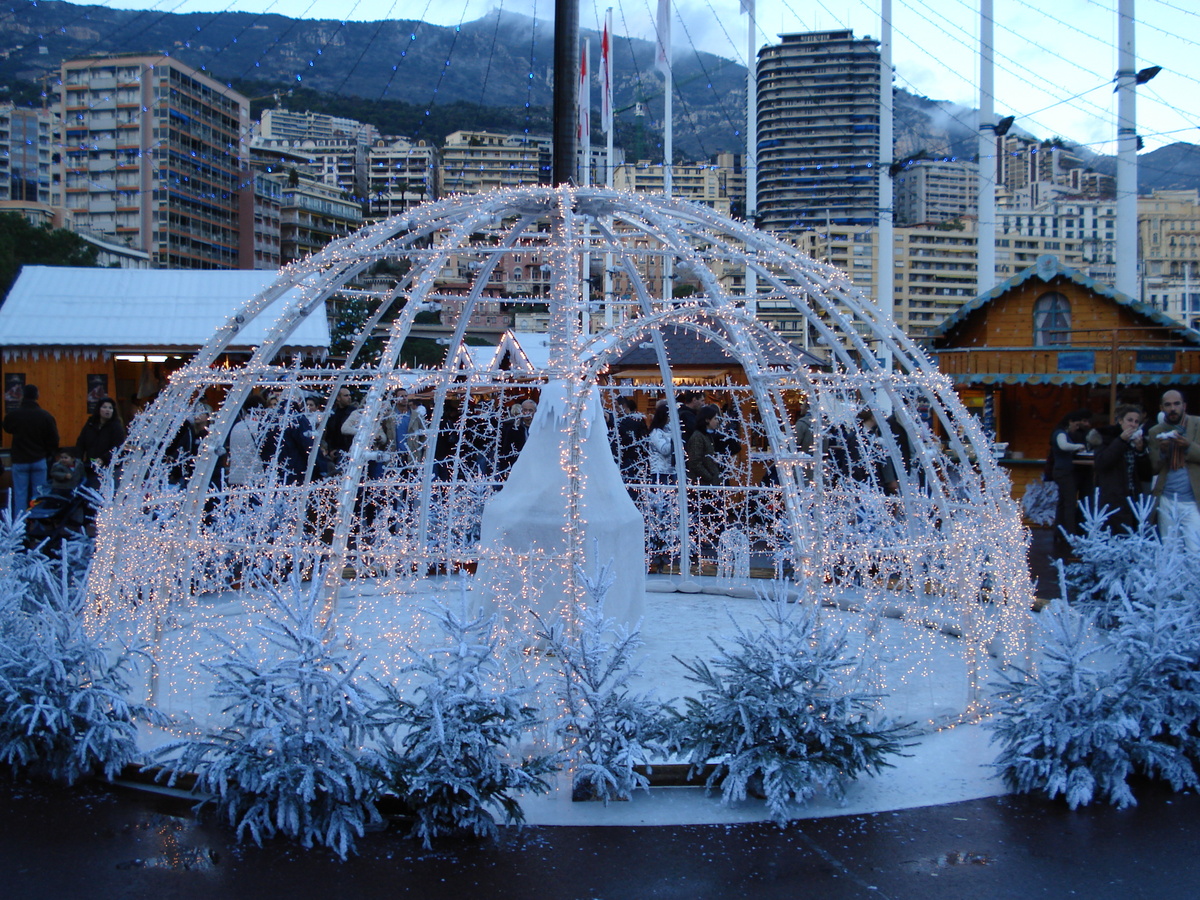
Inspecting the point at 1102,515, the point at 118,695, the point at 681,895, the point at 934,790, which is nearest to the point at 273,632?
the point at 118,695

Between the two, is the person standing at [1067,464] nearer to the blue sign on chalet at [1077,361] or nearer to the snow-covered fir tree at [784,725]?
the blue sign on chalet at [1077,361]

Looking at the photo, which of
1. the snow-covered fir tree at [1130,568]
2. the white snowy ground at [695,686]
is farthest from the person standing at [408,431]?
the snow-covered fir tree at [1130,568]

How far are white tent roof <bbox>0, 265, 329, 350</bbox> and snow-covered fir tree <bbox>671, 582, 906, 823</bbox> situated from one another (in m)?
12.6

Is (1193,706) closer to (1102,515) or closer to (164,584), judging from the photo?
(1102,515)

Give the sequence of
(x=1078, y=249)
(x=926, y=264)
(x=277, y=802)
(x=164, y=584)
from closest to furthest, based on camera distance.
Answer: (x=277, y=802) → (x=164, y=584) → (x=926, y=264) → (x=1078, y=249)

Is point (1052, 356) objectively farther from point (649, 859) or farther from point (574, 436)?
point (649, 859)

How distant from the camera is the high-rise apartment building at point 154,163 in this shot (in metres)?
75.8

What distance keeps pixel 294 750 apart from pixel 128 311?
14486 millimetres

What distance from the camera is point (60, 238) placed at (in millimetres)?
40062

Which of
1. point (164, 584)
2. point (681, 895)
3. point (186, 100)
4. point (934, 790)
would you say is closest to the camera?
point (681, 895)

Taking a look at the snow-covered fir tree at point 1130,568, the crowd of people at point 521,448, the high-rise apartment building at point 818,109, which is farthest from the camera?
the high-rise apartment building at point 818,109

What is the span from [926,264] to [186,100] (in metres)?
88.1

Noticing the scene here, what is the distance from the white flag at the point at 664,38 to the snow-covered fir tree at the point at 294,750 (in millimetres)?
19629

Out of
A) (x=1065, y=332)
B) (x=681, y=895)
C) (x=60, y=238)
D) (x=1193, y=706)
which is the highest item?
(x=60, y=238)
